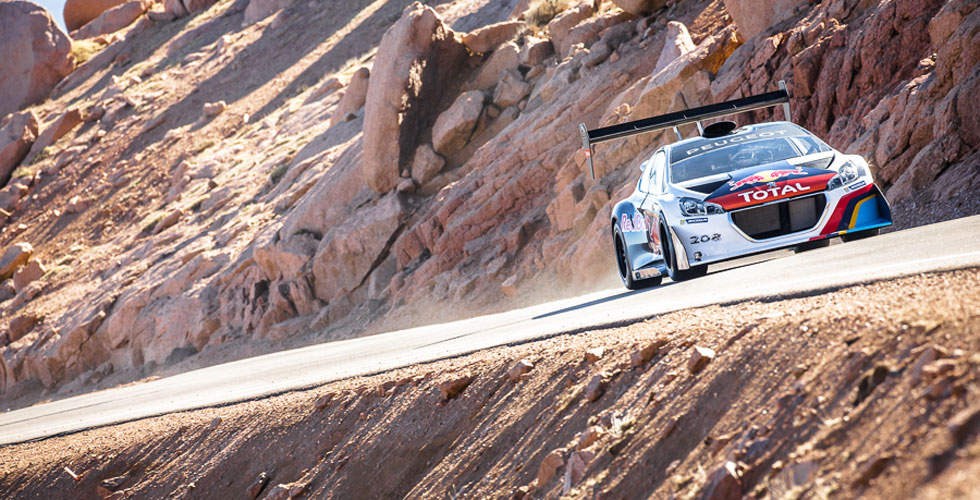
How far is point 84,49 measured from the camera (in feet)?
206

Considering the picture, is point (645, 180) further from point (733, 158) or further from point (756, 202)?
point (756, 202)

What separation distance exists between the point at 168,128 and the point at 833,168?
45.7m

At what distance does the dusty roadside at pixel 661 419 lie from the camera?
393cm

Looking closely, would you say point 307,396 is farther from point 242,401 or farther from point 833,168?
point 833,168

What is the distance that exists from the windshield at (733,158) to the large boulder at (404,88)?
731 inches

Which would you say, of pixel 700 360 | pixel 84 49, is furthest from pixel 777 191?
pixel 84 49

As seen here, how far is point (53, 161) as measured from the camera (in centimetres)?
5034

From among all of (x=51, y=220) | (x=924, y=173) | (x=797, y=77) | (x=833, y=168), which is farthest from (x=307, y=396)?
(x=51, y=220)

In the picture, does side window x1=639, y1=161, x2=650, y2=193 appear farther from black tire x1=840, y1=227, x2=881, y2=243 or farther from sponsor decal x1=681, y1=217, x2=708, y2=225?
black tire x1=840, y1=227, x2=881, y2=243

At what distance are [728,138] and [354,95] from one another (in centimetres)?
2634

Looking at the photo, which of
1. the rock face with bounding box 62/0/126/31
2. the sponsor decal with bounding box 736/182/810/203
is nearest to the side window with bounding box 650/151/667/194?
the sponsor decal with bounding box 736/182/810/203

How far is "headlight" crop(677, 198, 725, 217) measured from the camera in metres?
9.19

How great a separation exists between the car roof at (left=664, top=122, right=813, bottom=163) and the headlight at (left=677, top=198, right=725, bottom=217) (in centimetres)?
134

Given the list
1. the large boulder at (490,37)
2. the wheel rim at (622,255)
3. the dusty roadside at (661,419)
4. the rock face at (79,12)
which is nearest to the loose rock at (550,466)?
the dusty roadside at (661,419)
